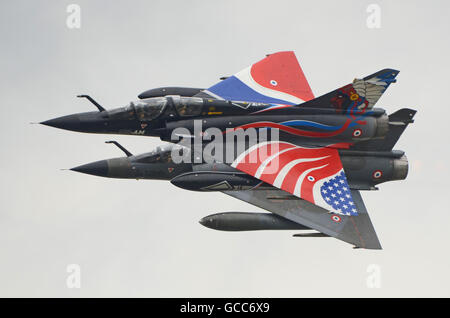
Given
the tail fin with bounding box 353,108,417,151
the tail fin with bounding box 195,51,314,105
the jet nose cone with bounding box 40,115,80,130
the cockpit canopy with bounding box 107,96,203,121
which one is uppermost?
the tail fin with bounding box 195,51,314,105

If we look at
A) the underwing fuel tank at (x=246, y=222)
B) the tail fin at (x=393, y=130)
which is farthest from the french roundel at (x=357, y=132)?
the underwing fuel tank at (x=246, y=222)

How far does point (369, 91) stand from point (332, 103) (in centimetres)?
128

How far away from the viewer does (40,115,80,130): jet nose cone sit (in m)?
29.5

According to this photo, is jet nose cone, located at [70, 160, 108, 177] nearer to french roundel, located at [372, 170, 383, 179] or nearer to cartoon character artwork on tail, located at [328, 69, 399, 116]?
cartoon character artwork on tail, located at [328, 69, 399, 116]

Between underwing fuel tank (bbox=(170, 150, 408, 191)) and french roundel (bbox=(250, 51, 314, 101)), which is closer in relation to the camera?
underwing fuel tank (bbox=(170, 150, 408, 191))

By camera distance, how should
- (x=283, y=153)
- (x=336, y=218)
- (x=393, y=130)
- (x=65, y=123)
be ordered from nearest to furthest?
1. (x=336, y=218)
2. (x=65, y=123)
3. (x=283, y=153)
4. (x=393, y=130)

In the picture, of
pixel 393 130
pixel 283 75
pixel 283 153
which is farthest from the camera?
pixel 283 75

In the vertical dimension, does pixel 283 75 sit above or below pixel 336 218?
above

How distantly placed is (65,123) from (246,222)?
653cm

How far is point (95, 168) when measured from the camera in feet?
97.0

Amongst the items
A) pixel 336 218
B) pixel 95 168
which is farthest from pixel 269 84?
pixel 95 168

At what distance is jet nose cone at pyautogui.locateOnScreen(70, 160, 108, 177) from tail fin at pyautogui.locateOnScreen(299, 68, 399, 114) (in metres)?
6.75

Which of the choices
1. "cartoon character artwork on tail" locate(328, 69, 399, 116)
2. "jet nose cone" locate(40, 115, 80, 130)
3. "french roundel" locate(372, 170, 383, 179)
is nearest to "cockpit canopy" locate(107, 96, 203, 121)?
"jet nose cone" locate(40, 115, 80, 130)

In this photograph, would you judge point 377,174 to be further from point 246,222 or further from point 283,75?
point 283,75
